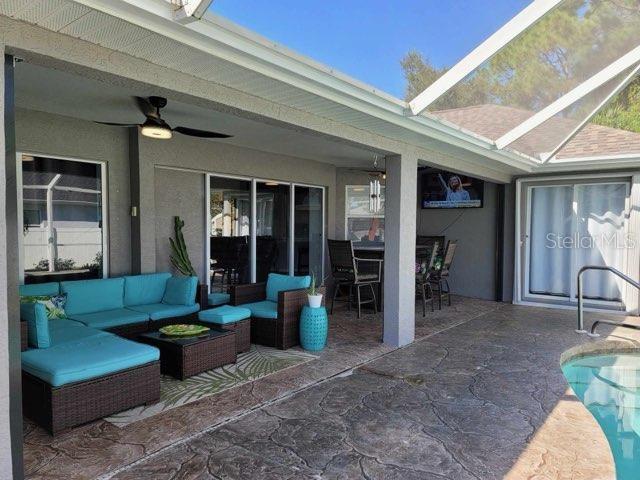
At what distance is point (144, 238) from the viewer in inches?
222

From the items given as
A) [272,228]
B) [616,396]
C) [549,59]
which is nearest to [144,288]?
[272,228]

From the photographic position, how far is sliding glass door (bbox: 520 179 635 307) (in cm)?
767

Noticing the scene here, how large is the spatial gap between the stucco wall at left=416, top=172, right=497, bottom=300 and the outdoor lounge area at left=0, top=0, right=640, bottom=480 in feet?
2.62

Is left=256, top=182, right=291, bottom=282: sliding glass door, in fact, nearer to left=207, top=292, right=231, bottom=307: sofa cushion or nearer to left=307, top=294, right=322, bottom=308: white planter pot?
left=207, top=292, right=231, bottom=307: sofa cushion

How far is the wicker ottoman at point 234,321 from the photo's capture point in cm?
467

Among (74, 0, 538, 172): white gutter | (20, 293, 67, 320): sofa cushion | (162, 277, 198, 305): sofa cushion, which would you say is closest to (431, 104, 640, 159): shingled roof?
(74, 0, 538, 172): white gutter

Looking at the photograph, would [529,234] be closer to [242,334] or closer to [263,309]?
[263,309]

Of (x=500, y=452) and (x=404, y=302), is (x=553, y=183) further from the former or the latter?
(x=500, y=452)

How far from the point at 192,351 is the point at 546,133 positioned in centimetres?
533

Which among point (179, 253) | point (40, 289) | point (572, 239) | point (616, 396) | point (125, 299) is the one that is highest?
point (572, 239)

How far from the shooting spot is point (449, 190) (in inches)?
367

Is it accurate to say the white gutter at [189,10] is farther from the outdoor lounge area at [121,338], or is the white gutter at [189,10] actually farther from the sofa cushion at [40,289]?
the sofa cushion at [40,289]

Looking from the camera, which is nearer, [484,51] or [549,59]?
[484,51]

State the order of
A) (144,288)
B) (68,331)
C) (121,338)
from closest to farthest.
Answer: (121,338)
(68,331)
(144,288)
